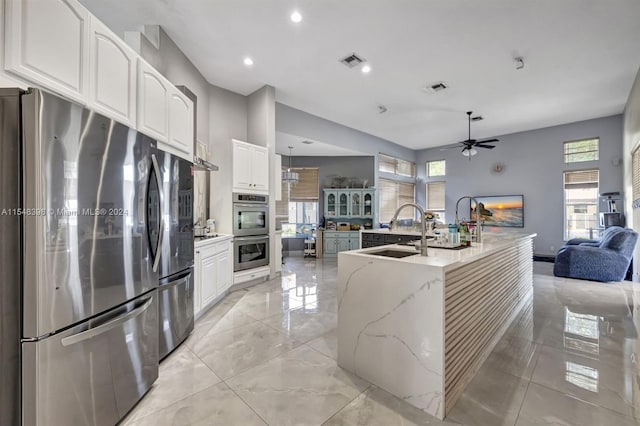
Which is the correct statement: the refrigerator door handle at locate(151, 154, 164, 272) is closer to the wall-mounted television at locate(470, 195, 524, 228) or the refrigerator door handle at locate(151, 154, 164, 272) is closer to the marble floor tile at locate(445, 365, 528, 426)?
the marble floor tile at locate(445, 365, 528, 426)

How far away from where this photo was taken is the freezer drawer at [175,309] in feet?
7.15

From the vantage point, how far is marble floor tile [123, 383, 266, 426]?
1543 millimetres

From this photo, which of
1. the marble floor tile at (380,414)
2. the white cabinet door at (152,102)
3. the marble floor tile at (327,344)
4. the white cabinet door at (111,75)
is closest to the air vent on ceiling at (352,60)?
the white cabinet door at (152,102)

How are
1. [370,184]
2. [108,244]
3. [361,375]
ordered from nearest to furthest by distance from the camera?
[108,244] < [361,375] < [370,184]

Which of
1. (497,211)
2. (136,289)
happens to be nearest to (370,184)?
(497,211)

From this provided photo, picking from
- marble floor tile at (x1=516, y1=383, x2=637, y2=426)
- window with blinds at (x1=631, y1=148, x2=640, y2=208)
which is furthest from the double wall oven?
window with blinds at (x1=631, y1=148, x2=640, y2=208)

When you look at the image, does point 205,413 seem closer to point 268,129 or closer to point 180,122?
point 180,122

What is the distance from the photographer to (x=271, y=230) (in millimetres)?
4633

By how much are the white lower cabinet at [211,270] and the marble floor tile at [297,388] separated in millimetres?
1262

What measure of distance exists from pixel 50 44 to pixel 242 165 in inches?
107

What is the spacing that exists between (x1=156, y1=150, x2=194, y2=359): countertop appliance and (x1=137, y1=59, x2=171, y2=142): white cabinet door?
1.04ft

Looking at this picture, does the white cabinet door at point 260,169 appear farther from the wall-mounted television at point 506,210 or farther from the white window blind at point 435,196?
the white window blind at point 435,196

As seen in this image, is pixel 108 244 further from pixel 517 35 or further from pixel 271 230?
pixel 517 35

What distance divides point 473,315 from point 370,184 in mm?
5870
